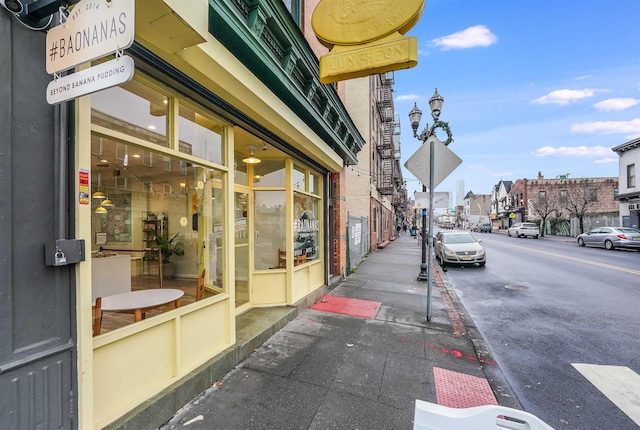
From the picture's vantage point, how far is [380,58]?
3.42 metres

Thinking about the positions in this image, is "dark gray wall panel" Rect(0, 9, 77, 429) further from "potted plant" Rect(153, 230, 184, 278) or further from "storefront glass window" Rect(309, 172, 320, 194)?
"storefront glass window" Rect(309, 172, 320, 194)

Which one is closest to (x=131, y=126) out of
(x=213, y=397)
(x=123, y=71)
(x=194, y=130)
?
(x=194, y=130)

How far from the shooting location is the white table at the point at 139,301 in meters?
3.15

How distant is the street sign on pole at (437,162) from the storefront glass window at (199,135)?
12.5 feet

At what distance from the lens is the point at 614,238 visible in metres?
20.0

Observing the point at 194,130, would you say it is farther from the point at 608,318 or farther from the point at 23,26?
the point at 608,318

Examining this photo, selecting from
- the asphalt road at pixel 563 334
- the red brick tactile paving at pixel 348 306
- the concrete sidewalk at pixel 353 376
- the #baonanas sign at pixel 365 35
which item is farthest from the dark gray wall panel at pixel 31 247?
the red brick tactile paving at pixel 348 306

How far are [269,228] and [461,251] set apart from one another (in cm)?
1008

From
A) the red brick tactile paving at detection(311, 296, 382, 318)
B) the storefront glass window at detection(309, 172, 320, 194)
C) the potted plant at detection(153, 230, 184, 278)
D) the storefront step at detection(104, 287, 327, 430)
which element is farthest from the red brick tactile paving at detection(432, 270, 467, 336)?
the potted plant at detection(153, 230, 184, 278)

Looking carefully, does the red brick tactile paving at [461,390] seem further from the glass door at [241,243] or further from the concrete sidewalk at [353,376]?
the glass door at [241,243]

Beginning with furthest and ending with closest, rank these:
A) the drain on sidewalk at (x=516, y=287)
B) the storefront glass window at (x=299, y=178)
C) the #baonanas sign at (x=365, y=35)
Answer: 1. the drain on sidewalk at (x=516, y=287)
2. the storefront glass window at (x=299, y=178)
3. the #baonanas sign at (x=365, y=35)

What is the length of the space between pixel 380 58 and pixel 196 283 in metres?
3.90

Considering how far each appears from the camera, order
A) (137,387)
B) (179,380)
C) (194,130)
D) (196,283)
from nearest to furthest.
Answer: (137,387), (179,380), (194,130), (196,283)

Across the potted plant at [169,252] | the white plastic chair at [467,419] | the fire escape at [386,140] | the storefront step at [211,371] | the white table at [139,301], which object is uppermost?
the fire escape at [386,140]
